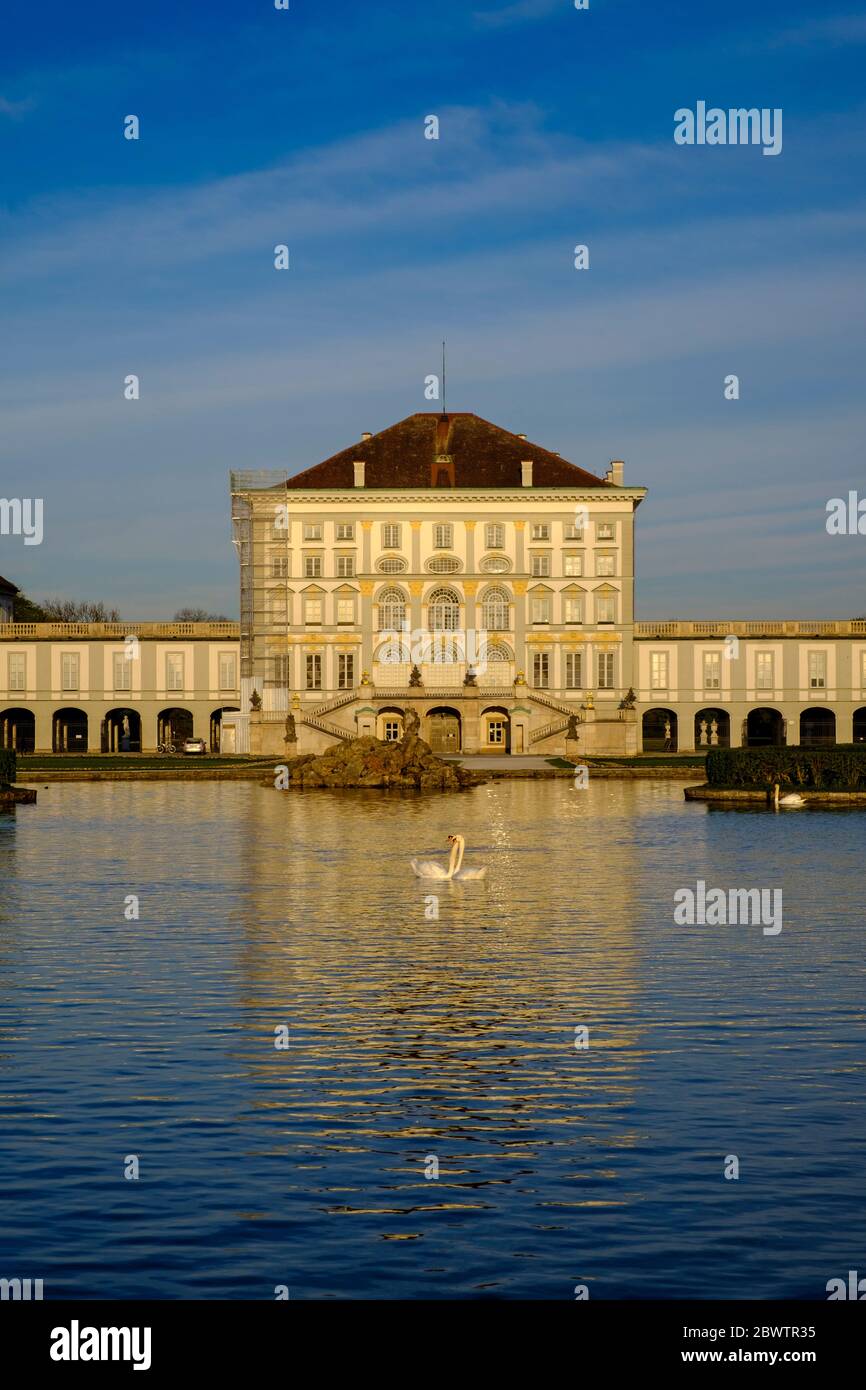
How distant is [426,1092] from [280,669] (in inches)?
3271

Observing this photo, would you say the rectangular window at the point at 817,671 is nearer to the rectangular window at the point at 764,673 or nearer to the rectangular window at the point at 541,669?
the rectangular window at the point at 764,673

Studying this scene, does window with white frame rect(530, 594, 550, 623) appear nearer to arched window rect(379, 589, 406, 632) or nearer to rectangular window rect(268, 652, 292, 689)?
arched window rect(379, 589, 406, 632)

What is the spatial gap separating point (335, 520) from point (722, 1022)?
81964 millimetres

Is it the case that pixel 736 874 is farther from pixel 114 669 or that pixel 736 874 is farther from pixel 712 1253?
pixel 114 669

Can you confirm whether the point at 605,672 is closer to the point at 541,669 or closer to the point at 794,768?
the point at 541,669

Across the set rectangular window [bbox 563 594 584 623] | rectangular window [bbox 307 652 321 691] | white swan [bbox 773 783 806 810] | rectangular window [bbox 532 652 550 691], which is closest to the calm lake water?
white swan [bbox 773 783 806 810]

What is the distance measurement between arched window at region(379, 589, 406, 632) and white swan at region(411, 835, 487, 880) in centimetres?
6687

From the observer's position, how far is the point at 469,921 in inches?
927

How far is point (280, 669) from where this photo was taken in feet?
314

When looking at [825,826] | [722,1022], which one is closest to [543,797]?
[825,826]

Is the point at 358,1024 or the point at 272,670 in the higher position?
the point at 272,670

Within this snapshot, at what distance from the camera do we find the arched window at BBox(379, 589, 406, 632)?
314 feet

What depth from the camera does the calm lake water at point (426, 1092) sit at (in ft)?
31.1

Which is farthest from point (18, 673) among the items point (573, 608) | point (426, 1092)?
point (426, 1092)
